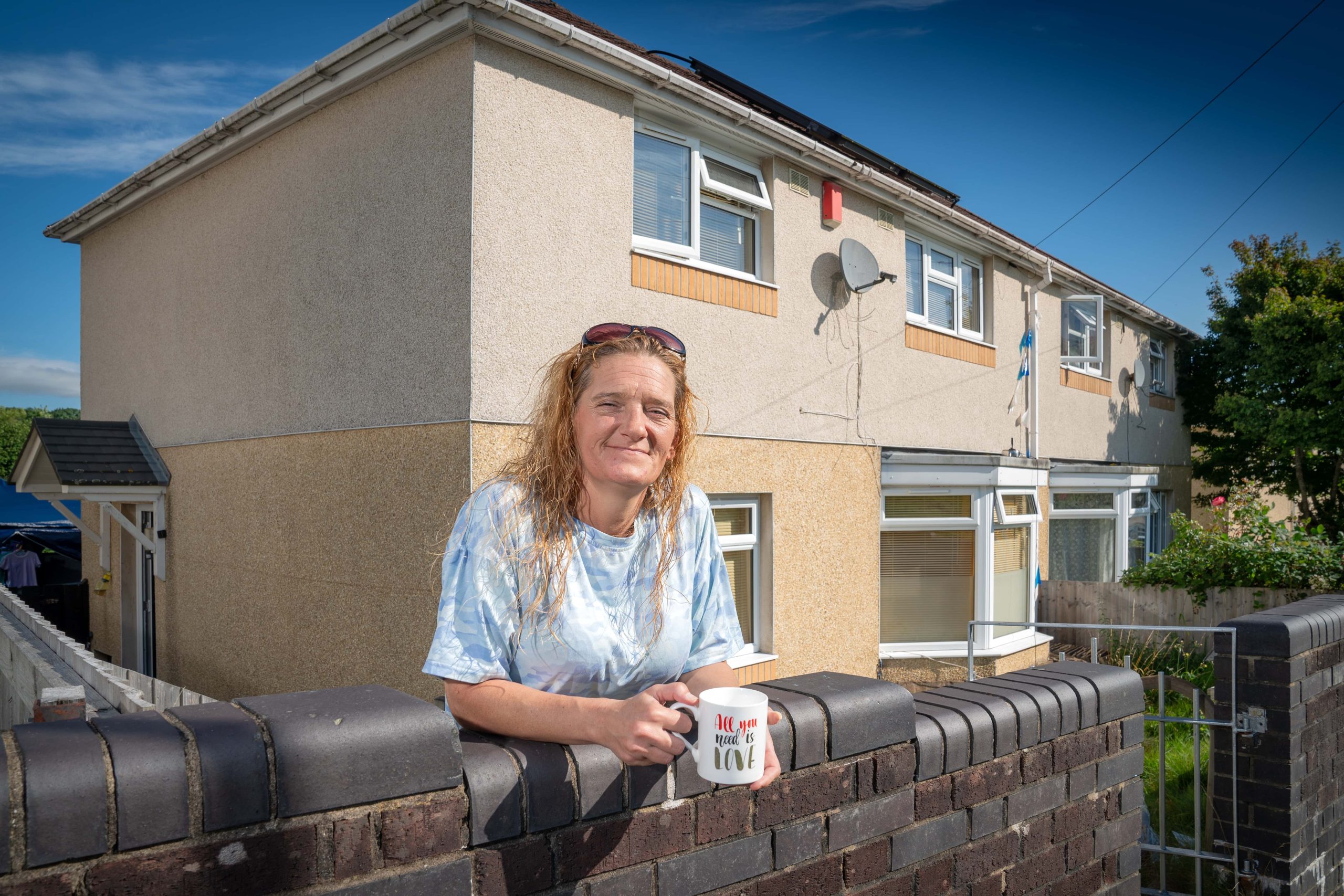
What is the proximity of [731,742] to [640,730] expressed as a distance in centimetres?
17

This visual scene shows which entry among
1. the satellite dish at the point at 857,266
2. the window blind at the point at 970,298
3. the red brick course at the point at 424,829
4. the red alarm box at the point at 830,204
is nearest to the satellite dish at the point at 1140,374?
the window blind at the point at 970,298

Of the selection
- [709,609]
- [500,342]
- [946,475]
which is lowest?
[709,609]

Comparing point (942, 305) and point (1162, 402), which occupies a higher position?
point (942, 305)

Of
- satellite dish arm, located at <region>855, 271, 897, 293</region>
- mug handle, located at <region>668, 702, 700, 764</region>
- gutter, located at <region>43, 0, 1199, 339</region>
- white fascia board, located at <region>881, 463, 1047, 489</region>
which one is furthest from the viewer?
white fascia board, located at <region>881, 463, 1047, 489</region>

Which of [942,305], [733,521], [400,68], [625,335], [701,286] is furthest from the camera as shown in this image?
[942,305]

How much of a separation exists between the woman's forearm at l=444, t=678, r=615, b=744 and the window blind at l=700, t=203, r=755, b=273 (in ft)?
19.0

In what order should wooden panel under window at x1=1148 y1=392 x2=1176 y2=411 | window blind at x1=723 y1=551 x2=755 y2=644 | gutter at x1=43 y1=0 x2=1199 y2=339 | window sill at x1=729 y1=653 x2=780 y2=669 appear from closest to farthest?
gutter at x1=43 y1=0 x2=1199 y2=339 → window sill at x1=729 y1=653 x2=780 y2=669 → window blind at x1=723 y1=551 x2=755 y2=644 → wooden panel under window at x1=1148 y1=392 x2=1176 y2=411

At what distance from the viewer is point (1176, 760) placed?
6684 mm

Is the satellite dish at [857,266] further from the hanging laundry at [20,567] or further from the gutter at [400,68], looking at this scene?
the hanging laundry at [20,567]

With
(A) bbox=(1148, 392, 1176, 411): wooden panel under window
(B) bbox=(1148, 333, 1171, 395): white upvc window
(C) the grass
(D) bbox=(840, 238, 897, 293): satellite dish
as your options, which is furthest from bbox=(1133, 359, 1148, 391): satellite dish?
(D) bbox=(840, 238, 897, 293): satellite dish

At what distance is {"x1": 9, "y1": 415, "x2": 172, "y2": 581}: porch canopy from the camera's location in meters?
8.45

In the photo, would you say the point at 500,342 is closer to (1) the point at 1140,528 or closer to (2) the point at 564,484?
(2) the point at 564,484

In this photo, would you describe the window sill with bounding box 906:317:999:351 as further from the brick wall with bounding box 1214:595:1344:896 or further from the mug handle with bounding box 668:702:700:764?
the mug handle with bounding box 668:702:700:764

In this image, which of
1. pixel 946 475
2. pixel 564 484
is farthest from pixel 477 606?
pixel 946 475
